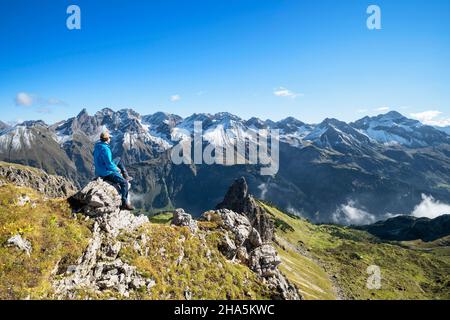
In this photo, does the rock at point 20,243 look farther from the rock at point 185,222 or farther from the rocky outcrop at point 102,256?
the rock at point 185,222

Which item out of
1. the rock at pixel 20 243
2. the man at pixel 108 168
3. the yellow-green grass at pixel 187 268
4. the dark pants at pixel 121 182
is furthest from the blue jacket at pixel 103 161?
the rock at pixel 20 243

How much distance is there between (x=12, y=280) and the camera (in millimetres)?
20266

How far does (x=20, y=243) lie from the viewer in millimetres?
22391

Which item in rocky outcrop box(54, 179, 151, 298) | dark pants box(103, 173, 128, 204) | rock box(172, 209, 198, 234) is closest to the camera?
rocky outcrop box(54, 179, 151, 298)

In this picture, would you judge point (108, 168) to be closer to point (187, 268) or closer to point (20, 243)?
point (20, 243)

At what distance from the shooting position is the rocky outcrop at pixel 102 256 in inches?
963

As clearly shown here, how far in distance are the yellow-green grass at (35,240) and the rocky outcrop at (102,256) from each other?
930 mm

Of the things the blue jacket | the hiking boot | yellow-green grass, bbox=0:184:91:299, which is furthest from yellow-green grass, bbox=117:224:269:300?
the blue jacket

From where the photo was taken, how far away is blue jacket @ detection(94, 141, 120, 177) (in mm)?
27891

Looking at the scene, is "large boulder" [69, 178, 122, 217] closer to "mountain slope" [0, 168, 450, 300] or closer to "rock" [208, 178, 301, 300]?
"mountain slope" [0, 168, 450, 300]

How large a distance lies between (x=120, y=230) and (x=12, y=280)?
1212 centimetres

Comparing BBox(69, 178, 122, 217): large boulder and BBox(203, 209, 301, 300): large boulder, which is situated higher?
BBox(69, 178, 122, 217): large boulder

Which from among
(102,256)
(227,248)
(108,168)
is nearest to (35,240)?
(102,256)

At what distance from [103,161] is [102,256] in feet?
27.2
